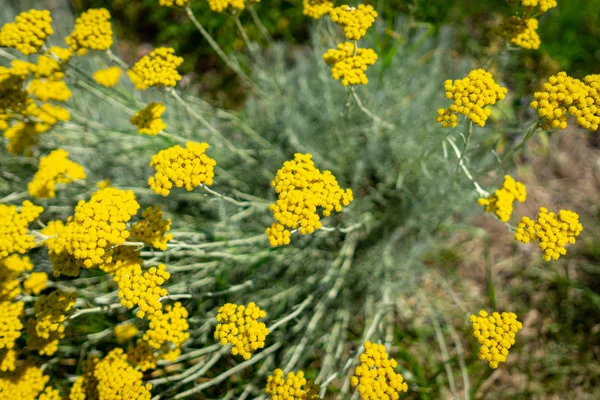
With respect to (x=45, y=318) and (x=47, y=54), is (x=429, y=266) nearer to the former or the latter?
(x=45, y=318)

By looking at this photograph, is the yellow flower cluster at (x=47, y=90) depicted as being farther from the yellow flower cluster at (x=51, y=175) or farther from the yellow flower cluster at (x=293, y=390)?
the yellow flower cluster at (x=293, y=390)

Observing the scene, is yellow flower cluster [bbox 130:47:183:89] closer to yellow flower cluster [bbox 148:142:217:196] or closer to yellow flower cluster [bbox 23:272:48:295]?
yellow flower cluster [bbox 148:142:217:196]

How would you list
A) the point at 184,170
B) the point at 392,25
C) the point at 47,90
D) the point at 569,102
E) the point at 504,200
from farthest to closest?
the point at 392,25
the point at 47,90
the point at 504,200
the point at 184,170
the point at 569,102

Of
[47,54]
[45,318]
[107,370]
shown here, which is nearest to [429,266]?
[107,370]

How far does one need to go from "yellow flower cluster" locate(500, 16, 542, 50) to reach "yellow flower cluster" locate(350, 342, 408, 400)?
5.61 feet

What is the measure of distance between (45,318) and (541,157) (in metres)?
3.73

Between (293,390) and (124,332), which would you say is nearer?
(293,390)

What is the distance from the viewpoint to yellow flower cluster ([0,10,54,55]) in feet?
6.89

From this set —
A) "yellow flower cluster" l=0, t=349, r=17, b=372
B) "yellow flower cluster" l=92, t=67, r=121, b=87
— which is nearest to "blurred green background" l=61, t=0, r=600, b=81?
"yellow flower cluster" l=92, t=67, r=121, b=87

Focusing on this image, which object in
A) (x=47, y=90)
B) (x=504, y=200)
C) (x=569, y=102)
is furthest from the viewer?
(x=47, y=90)

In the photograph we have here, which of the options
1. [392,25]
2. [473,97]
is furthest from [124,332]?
[392,25]

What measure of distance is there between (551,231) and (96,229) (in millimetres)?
1902

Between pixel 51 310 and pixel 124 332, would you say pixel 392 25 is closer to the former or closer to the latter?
pixel 124 332

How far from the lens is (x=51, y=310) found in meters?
1.97
